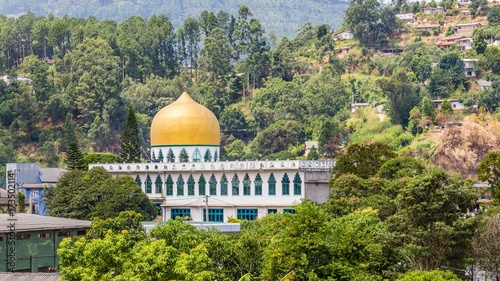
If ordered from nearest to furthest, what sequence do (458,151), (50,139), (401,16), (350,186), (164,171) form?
1. (350,186)
2. (164,171)
3. (458,151)
4. (50,139)
5. (401,16)

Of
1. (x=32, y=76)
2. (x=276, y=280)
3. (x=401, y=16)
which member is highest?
(x=401, y=16)

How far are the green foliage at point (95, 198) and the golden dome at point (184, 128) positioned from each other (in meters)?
11.3

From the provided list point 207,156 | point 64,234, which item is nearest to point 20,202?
point 207,156

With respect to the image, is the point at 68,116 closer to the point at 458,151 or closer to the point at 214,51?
the point at 214,51

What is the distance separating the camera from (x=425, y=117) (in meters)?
104

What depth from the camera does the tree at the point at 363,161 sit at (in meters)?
66.5

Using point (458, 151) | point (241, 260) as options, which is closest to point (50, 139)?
point (458, 151)

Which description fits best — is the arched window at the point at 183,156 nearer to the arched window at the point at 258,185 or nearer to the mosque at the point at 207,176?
the mosque at the point at 207,176

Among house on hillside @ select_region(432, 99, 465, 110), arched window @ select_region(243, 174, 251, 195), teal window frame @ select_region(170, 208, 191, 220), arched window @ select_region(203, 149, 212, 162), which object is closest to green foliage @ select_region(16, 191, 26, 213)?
teal window frame @ select_region(170, 208, 191, 220)

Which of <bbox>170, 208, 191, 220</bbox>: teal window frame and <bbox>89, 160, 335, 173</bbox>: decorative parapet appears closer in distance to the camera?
<bbox>89, 160, 335, 173</bbox>: decorative parapet

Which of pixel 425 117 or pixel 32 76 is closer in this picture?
pixel 425 117

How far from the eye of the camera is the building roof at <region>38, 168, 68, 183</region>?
85.8 meters

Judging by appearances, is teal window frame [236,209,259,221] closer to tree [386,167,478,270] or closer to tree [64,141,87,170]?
tree [64,141,87,170]

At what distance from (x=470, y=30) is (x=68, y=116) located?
57303mm
